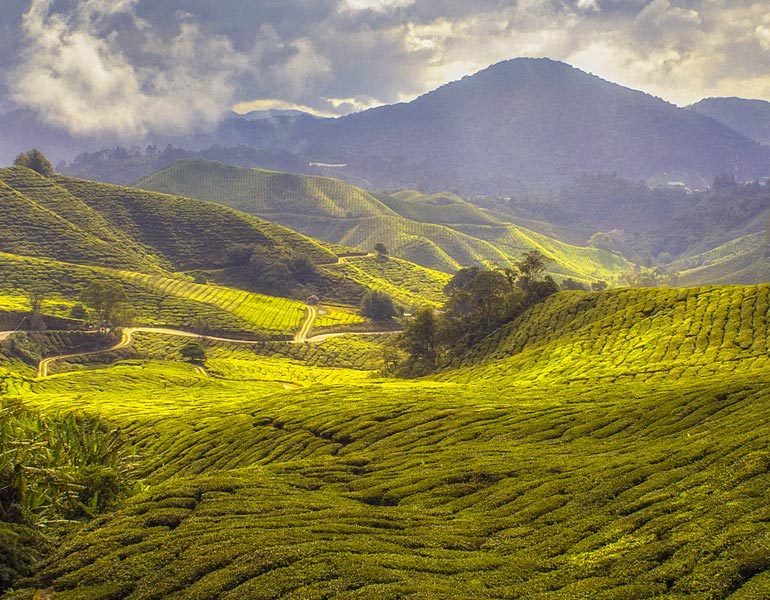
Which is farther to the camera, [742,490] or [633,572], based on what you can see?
[742,490]

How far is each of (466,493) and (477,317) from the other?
87.8 metres

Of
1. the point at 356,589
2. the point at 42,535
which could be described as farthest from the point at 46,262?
the point at 356,589

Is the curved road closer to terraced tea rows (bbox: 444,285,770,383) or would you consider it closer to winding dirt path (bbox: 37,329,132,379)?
winding dirt path (bbox: 37,329,132,379)

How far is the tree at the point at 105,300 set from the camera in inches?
6319

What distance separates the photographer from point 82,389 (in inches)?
4149

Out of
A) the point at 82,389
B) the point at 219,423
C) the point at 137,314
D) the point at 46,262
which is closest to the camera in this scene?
the point at 219,423

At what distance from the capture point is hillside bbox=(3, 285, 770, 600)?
20.5 metres

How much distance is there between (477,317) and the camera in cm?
11819

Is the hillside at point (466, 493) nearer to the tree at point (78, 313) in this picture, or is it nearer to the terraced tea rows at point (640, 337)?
the terraced tea rows at point (640, 337)

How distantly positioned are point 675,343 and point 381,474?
46431mm

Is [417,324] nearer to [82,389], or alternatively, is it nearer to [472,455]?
[82,389]

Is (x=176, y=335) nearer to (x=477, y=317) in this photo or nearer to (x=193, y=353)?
(x=193, y=353)

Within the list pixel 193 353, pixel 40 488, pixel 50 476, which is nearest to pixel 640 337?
pixel 50 476

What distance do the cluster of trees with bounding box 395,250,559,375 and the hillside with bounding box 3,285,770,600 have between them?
154 feet
